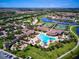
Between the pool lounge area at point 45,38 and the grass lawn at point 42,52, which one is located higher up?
the pool lounge area at point 45,38

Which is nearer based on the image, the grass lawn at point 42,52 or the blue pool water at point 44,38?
the grass lawn at point 42,52

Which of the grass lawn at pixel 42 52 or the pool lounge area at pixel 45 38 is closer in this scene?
the grass lawn at pixel 42 52

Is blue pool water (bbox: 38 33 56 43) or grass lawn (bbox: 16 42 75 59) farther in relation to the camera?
blue pool water (bbox: 38 33 56 43)

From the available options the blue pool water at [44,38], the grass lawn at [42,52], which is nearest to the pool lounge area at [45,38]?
the blue pool water at [44,38]

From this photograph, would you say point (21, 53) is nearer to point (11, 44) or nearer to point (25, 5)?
point (11, 44)

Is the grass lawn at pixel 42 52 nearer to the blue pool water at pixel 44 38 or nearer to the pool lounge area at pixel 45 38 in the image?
the pool lounge area at pixel 45 38

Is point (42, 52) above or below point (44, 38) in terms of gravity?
below

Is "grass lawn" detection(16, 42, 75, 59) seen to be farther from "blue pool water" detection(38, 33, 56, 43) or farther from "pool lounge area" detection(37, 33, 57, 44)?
"blue pool water" detection(38, 33, 56, 43)

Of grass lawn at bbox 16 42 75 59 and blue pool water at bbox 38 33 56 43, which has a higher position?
blue pool water at bbox 38 33 56 43

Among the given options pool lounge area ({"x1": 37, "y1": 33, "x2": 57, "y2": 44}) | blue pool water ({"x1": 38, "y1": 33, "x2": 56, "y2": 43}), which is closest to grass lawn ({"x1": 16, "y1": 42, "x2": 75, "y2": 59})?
pool lounge area ({"x1": 37, "y1": 33, "x2": 57, "y2": 44})

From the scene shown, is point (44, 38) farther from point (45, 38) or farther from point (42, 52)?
point (42, 52)

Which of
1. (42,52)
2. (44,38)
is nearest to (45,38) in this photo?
(44,38)

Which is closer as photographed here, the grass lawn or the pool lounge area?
the grass lawn
